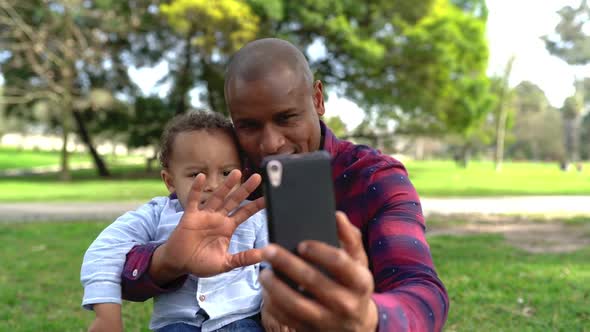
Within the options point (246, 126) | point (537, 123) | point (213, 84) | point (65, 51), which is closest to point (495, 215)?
point (246, 126)

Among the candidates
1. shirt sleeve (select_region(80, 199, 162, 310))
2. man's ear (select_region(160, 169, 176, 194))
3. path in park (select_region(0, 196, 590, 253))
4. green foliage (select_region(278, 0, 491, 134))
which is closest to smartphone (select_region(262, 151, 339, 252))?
shirt sleeve (select_region(80, 199, 162, 310))

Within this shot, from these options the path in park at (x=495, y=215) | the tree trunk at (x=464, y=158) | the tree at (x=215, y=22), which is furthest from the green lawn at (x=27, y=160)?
the tree trunk at (x=464, y=158)

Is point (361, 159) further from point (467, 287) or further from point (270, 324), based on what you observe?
point (467, 287)

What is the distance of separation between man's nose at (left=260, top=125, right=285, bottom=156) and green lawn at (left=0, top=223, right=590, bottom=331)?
Answer: 10.1ft

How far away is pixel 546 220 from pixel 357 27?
1324 centimetres

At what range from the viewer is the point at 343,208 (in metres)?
1.73

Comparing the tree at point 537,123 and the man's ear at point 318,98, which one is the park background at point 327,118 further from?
the tree at point 537,123

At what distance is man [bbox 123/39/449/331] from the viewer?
95cm

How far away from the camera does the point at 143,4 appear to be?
22.6m

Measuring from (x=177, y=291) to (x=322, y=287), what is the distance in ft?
4.03

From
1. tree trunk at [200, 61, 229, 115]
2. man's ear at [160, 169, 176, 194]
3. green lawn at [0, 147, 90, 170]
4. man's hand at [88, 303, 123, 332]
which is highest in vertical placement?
tree trunk at [200, 61, 229, 115]

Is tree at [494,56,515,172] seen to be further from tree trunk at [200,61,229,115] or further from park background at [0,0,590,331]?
tree trunk at [200,61,229,115]

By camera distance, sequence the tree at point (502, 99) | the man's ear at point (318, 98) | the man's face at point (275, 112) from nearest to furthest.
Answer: the man's face at point (275, 112)
the man's ear at point (318, 98)
the tree at point (502, 99)

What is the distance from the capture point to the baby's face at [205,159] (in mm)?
2084
